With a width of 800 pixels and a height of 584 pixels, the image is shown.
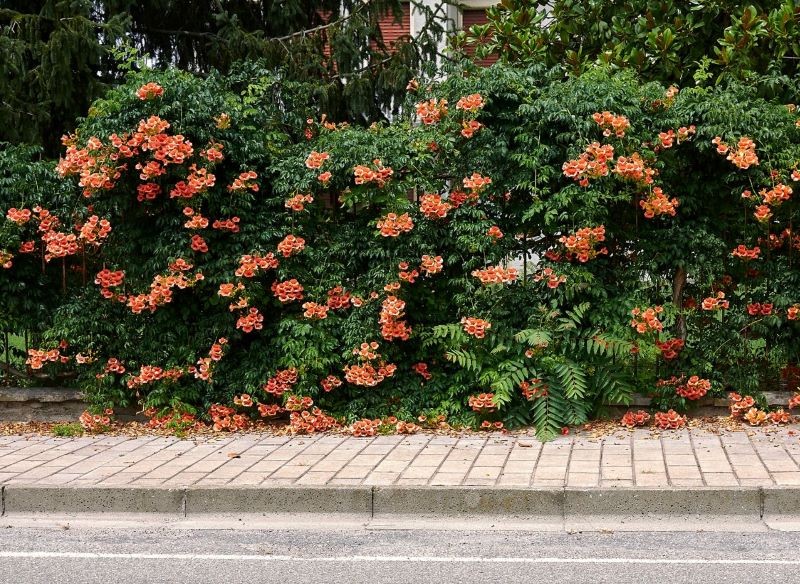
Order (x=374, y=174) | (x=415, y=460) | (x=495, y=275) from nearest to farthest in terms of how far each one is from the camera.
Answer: (x=415, y=460) → (x=495, y=275) → (x=374, y=174)

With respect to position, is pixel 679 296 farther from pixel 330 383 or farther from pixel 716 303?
pixel 330 383

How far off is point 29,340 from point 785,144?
22.5 feet

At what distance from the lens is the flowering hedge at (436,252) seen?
26.6 ft

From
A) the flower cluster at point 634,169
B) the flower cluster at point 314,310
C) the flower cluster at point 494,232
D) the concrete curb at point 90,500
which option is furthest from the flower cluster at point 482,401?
the concrete curb at point 90,500

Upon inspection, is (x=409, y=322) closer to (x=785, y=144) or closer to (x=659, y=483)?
(x=659, y=483)

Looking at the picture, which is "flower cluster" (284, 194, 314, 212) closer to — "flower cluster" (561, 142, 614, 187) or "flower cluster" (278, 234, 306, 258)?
"flower cluster" (278, 234, 306, 258)

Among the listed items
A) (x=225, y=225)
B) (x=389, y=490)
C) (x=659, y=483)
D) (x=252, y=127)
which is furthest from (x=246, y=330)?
(x=659, y=483)

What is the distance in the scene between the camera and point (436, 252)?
8.49m

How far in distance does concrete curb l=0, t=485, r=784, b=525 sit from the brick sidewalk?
0.12m

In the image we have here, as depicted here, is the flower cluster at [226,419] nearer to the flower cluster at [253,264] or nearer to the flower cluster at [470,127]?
the flower cluster at [253,264]

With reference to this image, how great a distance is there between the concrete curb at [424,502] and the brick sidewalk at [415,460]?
12 cm

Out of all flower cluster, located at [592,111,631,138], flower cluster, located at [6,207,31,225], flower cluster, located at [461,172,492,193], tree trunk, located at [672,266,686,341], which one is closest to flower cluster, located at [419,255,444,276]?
flower cluster, located at [461,172,492,193]

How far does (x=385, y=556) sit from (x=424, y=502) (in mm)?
834

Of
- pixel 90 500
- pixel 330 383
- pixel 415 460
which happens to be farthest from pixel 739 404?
pixel 90 500
